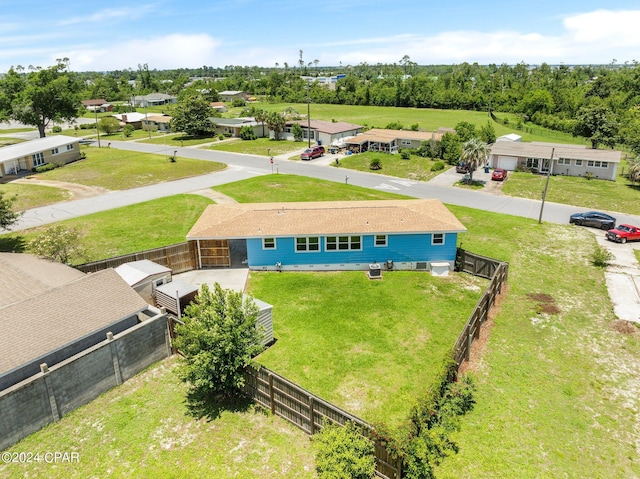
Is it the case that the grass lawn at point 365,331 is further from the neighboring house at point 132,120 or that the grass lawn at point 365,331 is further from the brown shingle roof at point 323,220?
the neighboring house at point 132,120

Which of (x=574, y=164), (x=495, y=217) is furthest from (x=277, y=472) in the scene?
(x=574, y=164)

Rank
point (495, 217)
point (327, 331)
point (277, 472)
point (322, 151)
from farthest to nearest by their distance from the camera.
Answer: point (322, 151) → point (495, 217) → point (327, 331) → point (277, 472)

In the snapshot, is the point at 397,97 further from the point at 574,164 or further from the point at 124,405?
the point at 124,405

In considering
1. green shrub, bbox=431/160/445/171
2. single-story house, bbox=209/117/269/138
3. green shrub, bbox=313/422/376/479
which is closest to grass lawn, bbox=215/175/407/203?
green shrub, bbox=431/160/445/171

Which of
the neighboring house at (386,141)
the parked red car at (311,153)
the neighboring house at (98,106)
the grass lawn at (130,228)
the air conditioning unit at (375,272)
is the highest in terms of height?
the neighboring house at (98,106)

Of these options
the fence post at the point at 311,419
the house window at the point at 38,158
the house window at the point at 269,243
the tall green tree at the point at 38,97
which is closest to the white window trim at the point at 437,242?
the house window at the point at 269,243

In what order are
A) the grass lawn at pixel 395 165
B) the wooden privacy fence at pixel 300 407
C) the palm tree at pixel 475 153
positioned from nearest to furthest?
the wooden privacy fence at pixel 300 407 < the palm tree at pixel 475 153 < the grass lawn at pixel 395 165

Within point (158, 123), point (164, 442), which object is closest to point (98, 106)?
point (158, 123)
